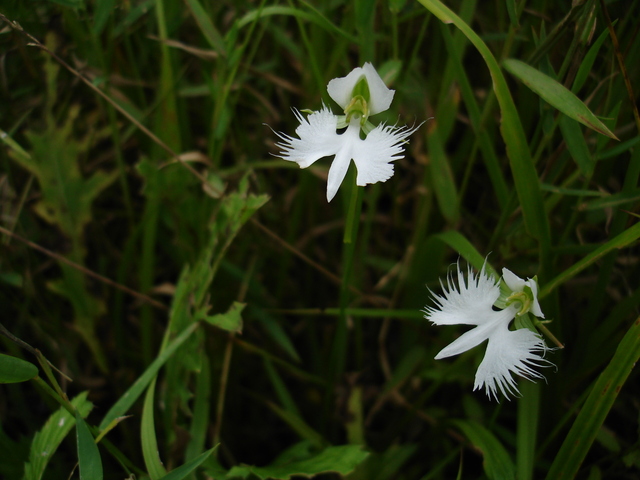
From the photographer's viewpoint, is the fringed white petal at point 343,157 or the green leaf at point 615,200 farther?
the green leaf at point 615,200

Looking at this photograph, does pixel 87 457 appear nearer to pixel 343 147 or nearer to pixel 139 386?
pixel 139 386

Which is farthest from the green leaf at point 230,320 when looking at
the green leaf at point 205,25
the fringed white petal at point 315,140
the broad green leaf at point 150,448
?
the green leaf at point 205,25

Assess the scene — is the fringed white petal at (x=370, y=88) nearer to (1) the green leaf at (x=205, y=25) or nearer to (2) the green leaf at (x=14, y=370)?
(1) the green leaf at (x=205, y=25)

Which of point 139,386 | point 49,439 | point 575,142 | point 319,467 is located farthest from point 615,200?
point 49,439

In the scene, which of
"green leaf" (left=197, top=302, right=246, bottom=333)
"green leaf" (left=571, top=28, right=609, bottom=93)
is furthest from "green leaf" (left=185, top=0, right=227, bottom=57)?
"green leaf" (left=571, top=28, right=609, bottom=93)

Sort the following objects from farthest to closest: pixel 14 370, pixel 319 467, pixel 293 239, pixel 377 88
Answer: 1. pixel 293 239
2. pixel 319 467
3. pixel 377 88
4. pixel 14 370

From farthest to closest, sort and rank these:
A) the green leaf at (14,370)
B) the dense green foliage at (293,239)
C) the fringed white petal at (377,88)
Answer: the dense green foliage at (293,239)
the fringed white petal at (377,88)
the green leaf at (14,370)
